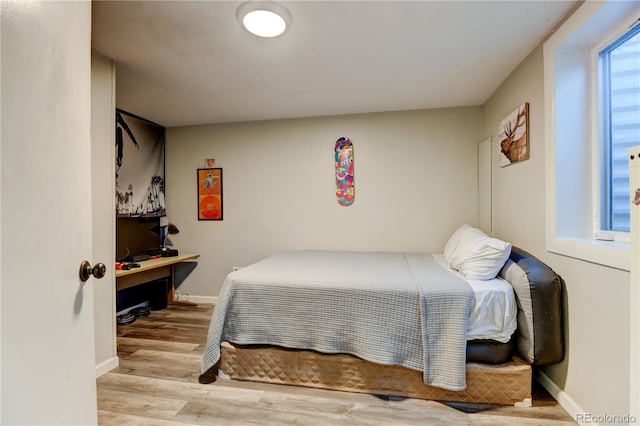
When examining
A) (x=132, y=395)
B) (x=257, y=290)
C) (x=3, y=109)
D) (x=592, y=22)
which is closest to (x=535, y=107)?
(x=592, y=22)

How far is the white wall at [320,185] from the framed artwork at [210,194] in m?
0.09

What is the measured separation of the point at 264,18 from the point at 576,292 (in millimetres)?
2305

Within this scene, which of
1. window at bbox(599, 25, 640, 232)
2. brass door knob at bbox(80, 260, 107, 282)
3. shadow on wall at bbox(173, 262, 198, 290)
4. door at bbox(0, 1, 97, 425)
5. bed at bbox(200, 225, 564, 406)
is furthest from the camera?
shadow on wall at bbox(173, 262, 198, 290)

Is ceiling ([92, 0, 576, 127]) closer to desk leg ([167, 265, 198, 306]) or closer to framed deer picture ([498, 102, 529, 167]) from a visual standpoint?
framed deer picture ([498, 102, 529, 167])

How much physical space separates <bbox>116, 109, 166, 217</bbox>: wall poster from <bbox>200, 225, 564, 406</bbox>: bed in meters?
1.99

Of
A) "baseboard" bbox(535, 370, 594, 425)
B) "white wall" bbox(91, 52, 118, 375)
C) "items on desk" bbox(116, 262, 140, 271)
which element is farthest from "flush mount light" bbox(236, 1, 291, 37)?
"baseboard" bbox(535, 370, 594, 425)

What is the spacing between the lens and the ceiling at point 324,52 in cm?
158

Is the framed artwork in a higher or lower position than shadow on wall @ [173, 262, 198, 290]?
higher

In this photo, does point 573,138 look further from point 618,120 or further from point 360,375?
point 360,375

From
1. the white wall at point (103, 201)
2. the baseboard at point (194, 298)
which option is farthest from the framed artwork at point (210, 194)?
the white wall at point (103, 201)

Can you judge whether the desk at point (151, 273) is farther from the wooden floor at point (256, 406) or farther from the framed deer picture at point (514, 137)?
the framed deer picture at point (514, 137)

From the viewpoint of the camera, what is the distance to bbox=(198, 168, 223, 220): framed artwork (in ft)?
12.1

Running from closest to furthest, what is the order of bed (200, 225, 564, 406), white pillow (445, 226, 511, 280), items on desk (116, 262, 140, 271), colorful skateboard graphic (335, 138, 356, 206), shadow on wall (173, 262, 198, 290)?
bed (200, 225, 564, 406)
white pillow (445, 226, 511, 280)
items on desk (116, 262, 140, 271)
colorful skateboard graphic (335, 138, 356, 206)
shadow on wall (173, 262, 198, 290)

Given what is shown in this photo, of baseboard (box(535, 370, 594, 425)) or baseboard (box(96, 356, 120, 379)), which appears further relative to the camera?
baseboard (box(96, 356, 120, 379))
